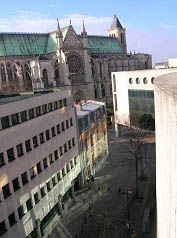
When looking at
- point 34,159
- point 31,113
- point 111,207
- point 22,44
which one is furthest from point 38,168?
point 22,44

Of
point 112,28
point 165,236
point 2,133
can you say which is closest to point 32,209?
point 2,133

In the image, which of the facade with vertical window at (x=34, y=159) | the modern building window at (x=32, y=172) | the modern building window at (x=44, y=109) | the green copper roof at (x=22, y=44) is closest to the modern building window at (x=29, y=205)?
the facade with vertical window at (x=34, y=159)

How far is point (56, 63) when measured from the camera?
97750 millimetres

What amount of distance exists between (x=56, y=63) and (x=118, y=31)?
47.7 meters

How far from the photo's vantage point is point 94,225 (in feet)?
129

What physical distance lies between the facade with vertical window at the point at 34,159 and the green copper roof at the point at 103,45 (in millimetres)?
75865

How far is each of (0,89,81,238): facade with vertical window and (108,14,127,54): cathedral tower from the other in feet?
309

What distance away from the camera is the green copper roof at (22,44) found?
317 feet

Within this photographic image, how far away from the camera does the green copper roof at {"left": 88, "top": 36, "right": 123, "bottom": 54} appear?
121 meters

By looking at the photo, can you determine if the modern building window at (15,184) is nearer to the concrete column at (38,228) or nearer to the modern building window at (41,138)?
the concrete column at (38,228)

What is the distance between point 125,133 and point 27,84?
1242 inches

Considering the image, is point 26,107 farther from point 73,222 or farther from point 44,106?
point 73,222

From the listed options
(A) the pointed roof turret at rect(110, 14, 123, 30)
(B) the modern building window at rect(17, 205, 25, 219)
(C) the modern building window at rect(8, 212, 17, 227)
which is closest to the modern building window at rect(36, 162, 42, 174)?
(B) the modern building window at rect(17, 205, 25, 219)

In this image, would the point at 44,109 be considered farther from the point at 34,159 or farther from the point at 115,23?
the point at 115,23
